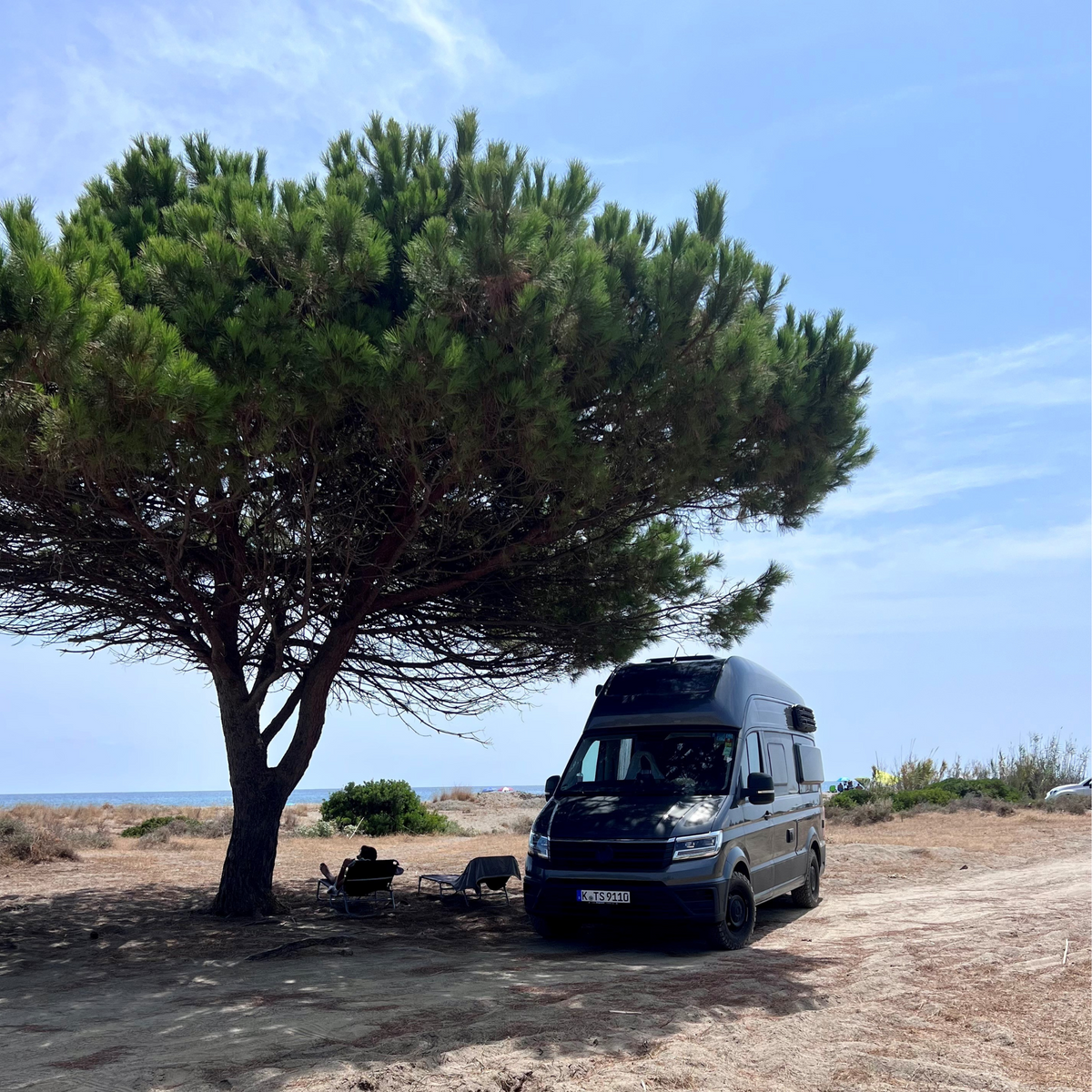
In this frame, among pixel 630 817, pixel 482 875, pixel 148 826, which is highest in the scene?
pixel 148 826

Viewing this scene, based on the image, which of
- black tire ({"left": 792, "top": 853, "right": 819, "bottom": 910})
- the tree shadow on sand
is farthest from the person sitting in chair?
black tire ({"left": 792, "top": 853, "right": 819, "bottom": 910})

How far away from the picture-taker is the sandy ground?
5.34 m

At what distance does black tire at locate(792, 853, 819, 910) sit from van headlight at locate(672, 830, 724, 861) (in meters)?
3.55

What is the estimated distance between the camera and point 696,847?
9172 millimetres

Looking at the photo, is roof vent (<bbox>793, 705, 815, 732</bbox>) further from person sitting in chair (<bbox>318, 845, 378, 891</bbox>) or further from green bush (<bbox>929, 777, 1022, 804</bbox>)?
A: green bush (<bbox>929, 777, 1022, 804</bbox>)

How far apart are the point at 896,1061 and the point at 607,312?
643 centimetres

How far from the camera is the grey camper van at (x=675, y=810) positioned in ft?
30.1

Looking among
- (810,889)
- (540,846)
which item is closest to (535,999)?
(540,846)

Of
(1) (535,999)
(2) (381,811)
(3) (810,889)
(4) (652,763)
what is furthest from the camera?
(2) (381,811)

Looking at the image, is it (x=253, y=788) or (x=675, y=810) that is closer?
(x=675, y=810)

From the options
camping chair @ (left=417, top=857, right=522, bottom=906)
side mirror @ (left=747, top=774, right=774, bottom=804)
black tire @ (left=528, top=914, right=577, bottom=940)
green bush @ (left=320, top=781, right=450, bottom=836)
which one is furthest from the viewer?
green bush @ (left=320, top=781, right=450, bottom=836)

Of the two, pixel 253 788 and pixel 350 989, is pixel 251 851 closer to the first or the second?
pixel 253 788

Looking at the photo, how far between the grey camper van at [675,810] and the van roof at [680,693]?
16mm

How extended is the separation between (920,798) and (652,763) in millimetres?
20418
